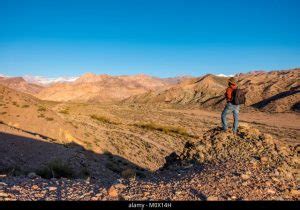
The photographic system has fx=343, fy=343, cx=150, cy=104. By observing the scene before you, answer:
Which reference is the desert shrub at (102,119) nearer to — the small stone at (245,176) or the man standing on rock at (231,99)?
the man standing on rock at (231,99)

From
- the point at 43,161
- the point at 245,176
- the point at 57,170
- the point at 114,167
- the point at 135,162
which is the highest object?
the point at 245,176

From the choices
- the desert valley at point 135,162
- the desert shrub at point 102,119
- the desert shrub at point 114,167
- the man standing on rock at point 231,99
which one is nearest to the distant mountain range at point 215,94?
the desert valley at point 135,162

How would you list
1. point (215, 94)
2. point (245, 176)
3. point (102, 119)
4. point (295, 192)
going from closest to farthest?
point (295, 192), point (245, 176), point (102, 119), point (215, 94)

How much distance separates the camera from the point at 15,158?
621 inches

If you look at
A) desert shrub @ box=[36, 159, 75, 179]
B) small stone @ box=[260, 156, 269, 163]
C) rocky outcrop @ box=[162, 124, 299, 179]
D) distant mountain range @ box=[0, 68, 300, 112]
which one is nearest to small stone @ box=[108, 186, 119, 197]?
rocky outcrop @ box=[162, 124, 299, 179]

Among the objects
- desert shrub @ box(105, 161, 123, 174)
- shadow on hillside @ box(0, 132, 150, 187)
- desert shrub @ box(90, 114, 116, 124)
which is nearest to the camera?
shadow on hillside @ box(0, 132, 150, 187)

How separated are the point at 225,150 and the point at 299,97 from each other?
85.5 metres

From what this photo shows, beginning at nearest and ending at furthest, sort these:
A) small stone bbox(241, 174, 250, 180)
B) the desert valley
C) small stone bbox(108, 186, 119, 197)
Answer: small stone bbox(108, 186, 119, 197), the desert valley, small stone bbox(241, 174, 250, 180)

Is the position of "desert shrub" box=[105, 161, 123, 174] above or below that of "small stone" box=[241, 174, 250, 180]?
below

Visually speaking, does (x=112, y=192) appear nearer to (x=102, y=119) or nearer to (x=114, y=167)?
(x=114, y=167)

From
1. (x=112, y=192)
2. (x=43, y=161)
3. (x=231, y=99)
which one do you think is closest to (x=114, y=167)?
(x=43, y=161)

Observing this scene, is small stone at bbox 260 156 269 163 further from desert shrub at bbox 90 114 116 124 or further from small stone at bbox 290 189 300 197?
desert shrub at bbox 90 114 116 124

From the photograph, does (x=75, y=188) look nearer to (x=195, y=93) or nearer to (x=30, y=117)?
(x=30, y=117)

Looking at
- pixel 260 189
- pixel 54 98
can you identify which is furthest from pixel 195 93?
pixel 260 189
